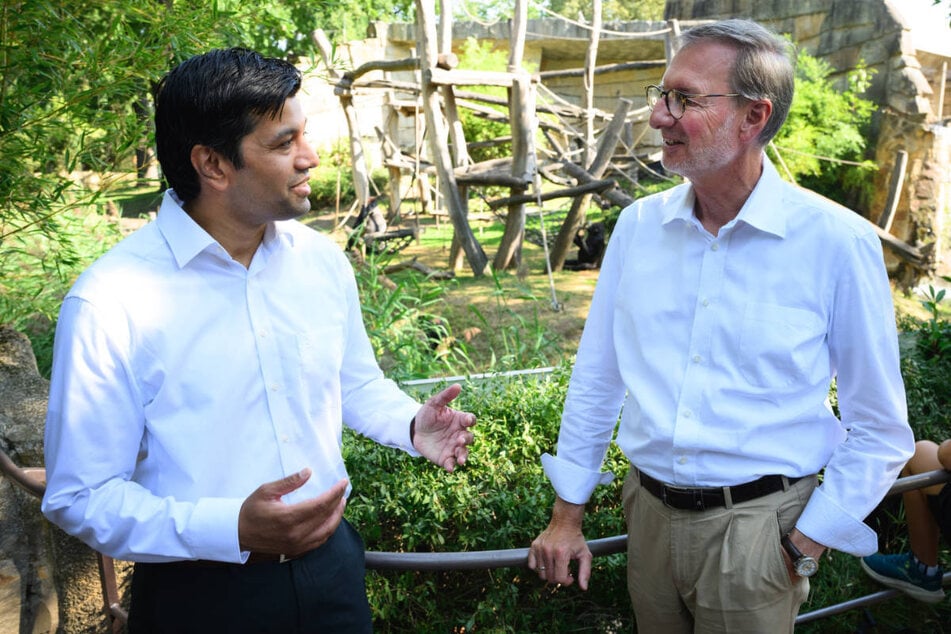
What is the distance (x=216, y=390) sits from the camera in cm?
149

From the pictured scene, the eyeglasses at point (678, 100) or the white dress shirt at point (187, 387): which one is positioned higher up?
the eyeglasses at point (678, 100)

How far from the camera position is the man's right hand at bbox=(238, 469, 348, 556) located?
4.43ft

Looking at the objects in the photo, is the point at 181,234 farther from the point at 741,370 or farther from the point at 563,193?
the point at 563,193

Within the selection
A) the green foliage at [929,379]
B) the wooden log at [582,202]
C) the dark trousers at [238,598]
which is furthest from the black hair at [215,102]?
the wooden log at [582,202]

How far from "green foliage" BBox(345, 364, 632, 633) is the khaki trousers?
628 millimetres

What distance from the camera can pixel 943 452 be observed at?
2469 mm

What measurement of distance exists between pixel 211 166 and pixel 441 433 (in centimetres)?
71

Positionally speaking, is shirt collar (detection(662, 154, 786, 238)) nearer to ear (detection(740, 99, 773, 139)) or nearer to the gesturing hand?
ear (detection(740, 99, 773, 139))

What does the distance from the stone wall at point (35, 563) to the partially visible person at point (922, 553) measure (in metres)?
2.33


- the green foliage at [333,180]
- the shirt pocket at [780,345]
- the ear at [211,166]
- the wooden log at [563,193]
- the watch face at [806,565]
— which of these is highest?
the ear at [211,166]

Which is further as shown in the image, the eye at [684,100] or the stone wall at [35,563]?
the stone wall at [35,563]

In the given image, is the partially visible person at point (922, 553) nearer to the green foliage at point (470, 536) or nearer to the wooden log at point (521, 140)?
the green foliage at point (470, 536)

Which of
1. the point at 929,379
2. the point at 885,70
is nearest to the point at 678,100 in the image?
the point at 929,379

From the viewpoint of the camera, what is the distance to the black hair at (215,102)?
1.52m
